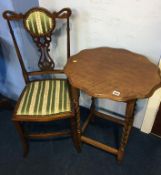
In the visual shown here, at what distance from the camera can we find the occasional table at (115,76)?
1.16 m

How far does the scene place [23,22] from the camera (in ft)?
4.87

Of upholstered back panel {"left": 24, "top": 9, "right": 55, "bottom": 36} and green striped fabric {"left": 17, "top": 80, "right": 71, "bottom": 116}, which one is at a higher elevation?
upholstered back panel {"left": 24, "top": 9, "right": 55, "bottom": 36}

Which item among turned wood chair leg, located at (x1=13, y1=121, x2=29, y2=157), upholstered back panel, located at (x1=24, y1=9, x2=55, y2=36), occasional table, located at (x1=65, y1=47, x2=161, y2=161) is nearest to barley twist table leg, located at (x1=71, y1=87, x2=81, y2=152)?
occasional table, located at (x1=65, y1=47, x2=161, y2=161)

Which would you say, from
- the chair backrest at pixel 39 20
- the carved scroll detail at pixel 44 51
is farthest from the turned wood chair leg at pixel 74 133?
the chair backrest at pixel 39 20

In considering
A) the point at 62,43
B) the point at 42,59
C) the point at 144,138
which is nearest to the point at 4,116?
the point at 42,59

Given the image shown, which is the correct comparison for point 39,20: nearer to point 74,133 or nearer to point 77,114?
point 77,114

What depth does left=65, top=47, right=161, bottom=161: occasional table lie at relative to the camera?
1.16 m

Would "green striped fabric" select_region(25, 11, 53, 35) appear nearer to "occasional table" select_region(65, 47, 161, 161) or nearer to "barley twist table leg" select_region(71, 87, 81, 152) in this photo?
"occasional table" select_region(65, 47, 161, 161)

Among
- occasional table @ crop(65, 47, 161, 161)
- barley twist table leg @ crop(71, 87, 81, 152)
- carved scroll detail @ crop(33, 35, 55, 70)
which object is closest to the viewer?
occasional table @ crop(65, 47, 161, 161)

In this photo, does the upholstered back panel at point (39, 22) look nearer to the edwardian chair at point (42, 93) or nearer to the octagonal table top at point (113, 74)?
the edwardian chair at point (42, 93)

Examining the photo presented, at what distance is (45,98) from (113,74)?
53cm

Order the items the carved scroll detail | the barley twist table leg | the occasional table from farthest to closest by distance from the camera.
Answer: the carved scroll detail → the barley twist table leg → the occasional table

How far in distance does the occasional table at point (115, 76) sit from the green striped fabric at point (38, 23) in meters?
0.31

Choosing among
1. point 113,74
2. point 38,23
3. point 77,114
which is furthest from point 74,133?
point 38,23
